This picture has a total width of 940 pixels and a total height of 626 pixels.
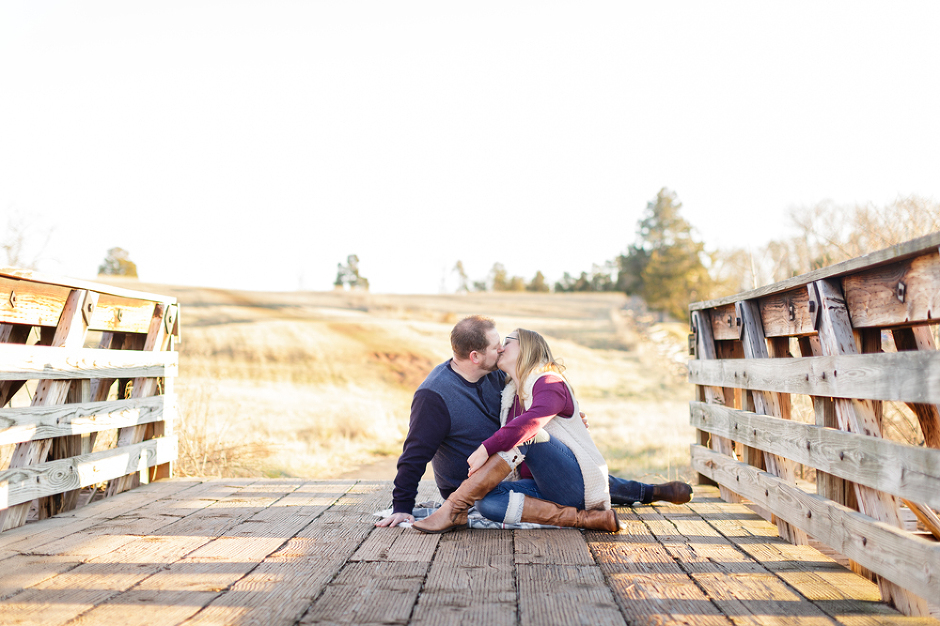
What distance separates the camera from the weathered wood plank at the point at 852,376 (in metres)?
2.14

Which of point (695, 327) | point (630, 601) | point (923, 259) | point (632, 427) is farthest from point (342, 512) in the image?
point (632, 427)

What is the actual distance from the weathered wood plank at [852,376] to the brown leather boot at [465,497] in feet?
4.84

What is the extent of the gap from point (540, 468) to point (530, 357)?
0.59 meters

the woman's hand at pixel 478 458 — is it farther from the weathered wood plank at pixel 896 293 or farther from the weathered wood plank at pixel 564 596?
the weathered wood plank at pixel 896 293

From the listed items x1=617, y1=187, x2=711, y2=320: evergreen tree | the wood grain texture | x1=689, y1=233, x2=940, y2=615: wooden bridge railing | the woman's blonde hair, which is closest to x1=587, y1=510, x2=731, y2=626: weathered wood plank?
x1=689, y1=233, x2=940, y2=615: wooden bridge railing

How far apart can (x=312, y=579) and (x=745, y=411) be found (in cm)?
265

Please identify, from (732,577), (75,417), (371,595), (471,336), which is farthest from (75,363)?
(732,577)

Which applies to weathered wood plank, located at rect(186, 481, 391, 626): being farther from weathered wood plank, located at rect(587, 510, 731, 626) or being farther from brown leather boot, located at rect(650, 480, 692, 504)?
brown leather boot, located at rect(650, 480, 692, 504)

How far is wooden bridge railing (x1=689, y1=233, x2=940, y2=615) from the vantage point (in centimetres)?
221

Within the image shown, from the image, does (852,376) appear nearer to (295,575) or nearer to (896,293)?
(896,293)

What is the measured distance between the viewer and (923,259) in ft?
7.43

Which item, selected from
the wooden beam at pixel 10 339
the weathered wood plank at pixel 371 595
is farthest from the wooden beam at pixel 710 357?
the wooden beam at pixel 10 339

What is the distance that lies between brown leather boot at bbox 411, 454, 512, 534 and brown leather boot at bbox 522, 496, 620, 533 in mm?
245

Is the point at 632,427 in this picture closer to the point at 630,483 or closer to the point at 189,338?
the point at 630,483
